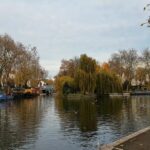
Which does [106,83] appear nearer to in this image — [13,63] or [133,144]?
[13,63]

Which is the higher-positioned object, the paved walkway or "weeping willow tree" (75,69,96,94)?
"weeping willow tree" (75,69,96,94)

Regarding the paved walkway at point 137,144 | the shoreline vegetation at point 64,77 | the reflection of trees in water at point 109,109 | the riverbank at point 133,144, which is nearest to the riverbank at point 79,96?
the shoreline vegetation at point 64,77

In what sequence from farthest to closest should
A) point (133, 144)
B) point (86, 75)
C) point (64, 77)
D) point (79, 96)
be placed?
point (64, 77), point (79, 96), point (86, 75), point (133, 144)

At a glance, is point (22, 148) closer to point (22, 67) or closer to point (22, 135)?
point (22, 135)

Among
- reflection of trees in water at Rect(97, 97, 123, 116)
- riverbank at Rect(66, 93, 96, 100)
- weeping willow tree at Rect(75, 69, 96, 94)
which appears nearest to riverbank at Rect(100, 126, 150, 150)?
reflection of trees in water at Rect(97, 97, 123, 116)

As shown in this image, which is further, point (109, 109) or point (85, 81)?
point (85, 81)

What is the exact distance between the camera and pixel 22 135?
25344 mm

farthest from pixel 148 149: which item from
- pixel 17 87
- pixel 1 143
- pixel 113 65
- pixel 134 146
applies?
pixel 113 65

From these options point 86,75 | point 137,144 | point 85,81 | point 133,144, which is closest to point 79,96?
point 85,81

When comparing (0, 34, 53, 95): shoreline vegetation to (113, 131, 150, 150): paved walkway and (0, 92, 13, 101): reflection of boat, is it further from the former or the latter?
(113, 131, 150, 150): paved walkway

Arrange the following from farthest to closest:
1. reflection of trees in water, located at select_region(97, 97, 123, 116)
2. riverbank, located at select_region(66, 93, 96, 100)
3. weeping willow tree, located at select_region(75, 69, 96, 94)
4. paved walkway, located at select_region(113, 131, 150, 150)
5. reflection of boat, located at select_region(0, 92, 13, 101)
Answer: weeping willow tree, located at select_region(75, 69, 96, 94), riverbank, located at select_region(66, 93, 96, 100), reflection of boat, located at select_region(0, 92, 13, 101), reflection of trees in water, located at select_region(97, 97, 123, 116), paved walkway, located at select_region(113, 131, 150, 150)

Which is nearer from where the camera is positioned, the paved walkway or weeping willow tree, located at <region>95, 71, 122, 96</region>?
the paved walkway

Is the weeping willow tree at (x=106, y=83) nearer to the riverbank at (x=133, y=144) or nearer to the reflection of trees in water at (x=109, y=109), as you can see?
the reflection of trees in water at (x=109, y=109)

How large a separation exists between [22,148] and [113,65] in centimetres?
10727
